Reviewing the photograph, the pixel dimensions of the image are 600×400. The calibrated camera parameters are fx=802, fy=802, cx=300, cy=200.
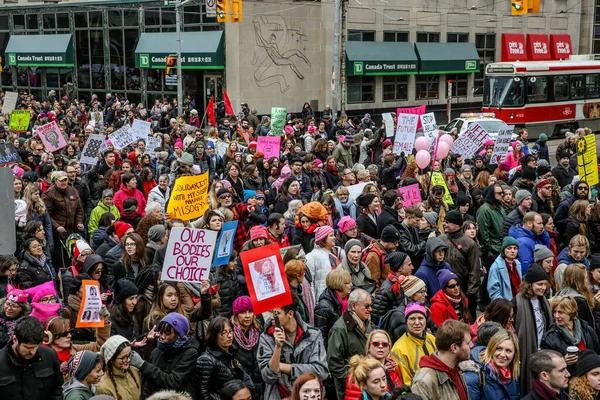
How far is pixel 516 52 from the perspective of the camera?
45500 mm

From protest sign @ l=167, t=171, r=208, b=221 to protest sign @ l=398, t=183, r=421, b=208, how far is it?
10.1 feet

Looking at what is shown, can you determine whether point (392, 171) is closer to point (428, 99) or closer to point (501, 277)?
point (501, 277)

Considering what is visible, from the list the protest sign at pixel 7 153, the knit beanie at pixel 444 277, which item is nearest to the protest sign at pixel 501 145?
the knit beanie at pixel 444 277

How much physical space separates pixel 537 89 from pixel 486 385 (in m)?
27.4

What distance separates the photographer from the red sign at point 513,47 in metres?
44.8

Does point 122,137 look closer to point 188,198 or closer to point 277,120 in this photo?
point 277,120

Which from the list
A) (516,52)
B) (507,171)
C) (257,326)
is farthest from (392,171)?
(516,52)

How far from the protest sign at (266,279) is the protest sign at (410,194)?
523 centimetres

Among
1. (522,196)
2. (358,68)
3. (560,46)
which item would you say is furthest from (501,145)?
(560,46)

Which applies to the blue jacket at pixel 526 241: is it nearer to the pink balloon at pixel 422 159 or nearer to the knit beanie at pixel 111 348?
the pink balloon at pixel 422 159

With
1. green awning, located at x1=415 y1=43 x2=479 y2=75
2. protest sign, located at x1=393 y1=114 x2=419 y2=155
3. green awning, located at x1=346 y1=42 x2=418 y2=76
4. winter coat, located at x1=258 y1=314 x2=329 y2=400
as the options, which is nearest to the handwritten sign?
protest sign, located at x1=393 y1=114 x2=419 y2=155

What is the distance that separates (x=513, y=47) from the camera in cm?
4528

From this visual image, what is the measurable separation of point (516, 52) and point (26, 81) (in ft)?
90.0

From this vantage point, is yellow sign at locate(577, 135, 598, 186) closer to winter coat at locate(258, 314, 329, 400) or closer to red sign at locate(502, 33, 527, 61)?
winter coat at locate(258, 314, 329, 400)
